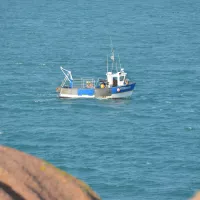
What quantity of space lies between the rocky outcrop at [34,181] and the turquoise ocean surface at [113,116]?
5444 cm

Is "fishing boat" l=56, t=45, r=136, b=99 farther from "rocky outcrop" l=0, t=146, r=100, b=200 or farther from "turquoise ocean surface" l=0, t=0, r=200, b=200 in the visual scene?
"rocky outcrop" l=0, t=146, r=100, b=200

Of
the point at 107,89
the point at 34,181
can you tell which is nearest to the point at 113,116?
the point at 107,89

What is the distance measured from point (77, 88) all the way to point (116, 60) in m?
29.7

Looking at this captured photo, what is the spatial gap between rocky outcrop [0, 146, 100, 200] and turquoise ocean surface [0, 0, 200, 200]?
179ft

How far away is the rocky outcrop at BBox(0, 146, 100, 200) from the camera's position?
19.1m

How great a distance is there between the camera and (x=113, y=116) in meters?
111

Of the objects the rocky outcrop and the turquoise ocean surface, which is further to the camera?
the turquoise ocean surface

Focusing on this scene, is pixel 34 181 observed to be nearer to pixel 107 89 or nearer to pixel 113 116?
pixel 113 116

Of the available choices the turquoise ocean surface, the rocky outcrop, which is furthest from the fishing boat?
the rocky outcrop

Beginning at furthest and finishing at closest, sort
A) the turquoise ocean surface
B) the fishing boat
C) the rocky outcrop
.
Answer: the fishing boat < the turquoise ocean surface < the rocky outcrop

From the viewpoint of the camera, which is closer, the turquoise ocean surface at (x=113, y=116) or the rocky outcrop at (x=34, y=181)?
the rocky outcrop at (x=34, y=181)

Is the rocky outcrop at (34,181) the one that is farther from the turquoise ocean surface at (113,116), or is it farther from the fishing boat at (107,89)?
the fishing boat at (107,89)

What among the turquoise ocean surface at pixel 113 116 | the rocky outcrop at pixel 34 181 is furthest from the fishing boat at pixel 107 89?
the rocky outcrop at pixel 34 181

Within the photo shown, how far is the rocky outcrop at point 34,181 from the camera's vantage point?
19078mm
